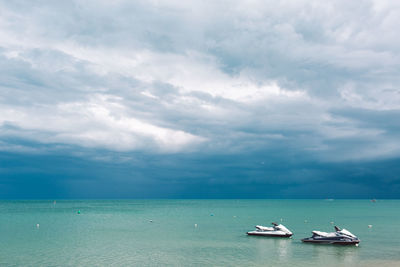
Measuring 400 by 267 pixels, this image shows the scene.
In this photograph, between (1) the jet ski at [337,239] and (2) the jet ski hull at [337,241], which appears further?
(1) the jet ski at [337,239]

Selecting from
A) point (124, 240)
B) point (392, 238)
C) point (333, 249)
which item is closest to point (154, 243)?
point (124, 240)

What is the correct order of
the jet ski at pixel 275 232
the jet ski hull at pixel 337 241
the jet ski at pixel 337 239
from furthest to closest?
the jet ski at pixel 275 232
the jet ski at pixel 337 239
the jet ski hull at pixel 337 241

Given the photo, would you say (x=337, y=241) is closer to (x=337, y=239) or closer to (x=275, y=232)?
(x=337, y=239)

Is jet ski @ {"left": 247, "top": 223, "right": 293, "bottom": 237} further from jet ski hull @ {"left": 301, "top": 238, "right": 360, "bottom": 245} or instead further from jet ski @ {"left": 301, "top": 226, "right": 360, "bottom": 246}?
jet ski hull @ {"left": 301, "top": 238, "right": 360, "bottom": 245}

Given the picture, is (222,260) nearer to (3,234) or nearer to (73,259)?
(73,259)

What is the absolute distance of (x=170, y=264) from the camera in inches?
1850

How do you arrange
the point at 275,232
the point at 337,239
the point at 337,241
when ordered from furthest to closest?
the point at 275,232
the point at 337,239
the point at 337,241

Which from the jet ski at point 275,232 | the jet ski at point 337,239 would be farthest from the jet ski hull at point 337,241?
the jet ski at point 275,232

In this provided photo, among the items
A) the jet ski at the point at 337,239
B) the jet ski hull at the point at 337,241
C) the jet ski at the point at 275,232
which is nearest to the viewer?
the jet ski hull at the point at 337,241

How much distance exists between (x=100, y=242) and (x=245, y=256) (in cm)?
2840

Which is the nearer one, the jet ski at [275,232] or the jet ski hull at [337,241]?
the jet ski hull at [337,241]

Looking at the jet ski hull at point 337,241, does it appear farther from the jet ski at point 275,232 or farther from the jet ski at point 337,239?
the jet ski at point 275,232

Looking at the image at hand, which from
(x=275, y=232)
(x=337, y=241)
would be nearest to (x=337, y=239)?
(x=337, y=241)

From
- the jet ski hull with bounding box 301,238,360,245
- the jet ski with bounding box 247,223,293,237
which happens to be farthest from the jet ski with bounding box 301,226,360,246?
the jet ski with bounding box 247,223,293,237
